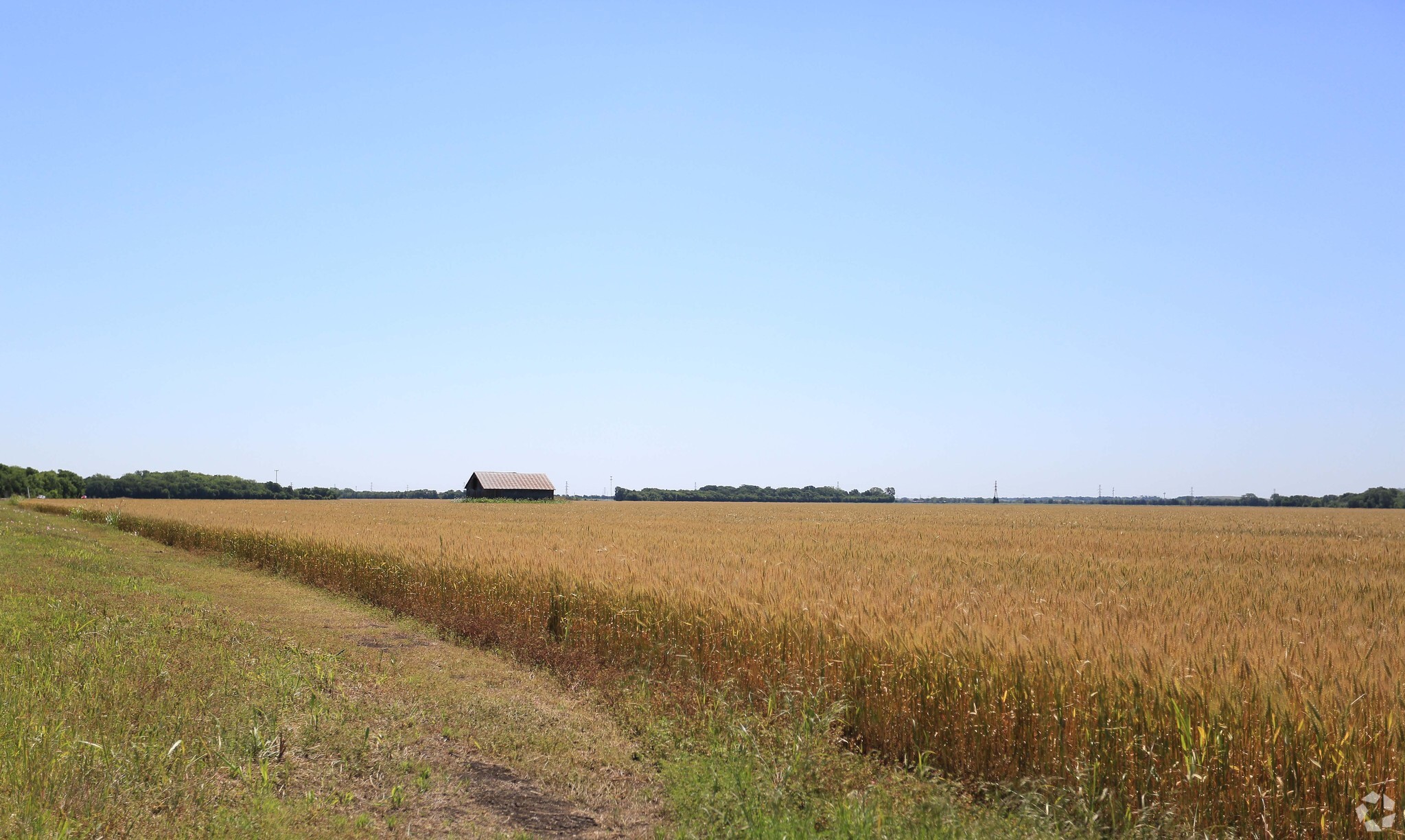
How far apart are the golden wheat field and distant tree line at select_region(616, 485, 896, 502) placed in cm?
13382

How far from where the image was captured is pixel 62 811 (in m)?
5.00

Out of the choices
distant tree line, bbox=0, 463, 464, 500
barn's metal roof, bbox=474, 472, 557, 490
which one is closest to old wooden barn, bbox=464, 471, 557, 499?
barn's metal roof, bbox=474, 472, 557, 490

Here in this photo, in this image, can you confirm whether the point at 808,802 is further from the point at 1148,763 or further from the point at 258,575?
the point at 258,575

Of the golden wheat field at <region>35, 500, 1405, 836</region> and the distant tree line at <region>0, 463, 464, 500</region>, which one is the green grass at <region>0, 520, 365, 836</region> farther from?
the distant tree line at <region>0, 463, 464, 500</region>

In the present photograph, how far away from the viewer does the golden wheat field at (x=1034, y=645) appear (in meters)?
5.12

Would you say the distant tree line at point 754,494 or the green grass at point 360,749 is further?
the distant tree line at point 754,494

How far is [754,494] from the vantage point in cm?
16762

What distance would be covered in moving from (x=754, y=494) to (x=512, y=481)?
75.1m

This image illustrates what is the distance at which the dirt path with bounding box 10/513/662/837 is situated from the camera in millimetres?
5875

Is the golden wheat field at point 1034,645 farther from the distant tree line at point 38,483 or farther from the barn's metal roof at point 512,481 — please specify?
the distant tree line at point 38,483

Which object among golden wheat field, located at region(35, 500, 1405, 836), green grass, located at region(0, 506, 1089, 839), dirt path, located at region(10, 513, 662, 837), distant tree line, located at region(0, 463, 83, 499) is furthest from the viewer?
distant tree line, located at region(0, 463, 83, 499)

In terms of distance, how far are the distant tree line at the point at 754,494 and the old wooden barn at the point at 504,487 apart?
146 feet

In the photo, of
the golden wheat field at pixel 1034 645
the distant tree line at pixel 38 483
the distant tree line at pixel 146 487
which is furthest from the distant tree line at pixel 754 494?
the golden wheat field at pixel 1034 645

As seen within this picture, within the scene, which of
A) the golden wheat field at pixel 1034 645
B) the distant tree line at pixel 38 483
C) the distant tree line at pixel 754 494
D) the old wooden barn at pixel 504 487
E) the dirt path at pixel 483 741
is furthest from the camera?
the distant tree line at pixel 754 494
